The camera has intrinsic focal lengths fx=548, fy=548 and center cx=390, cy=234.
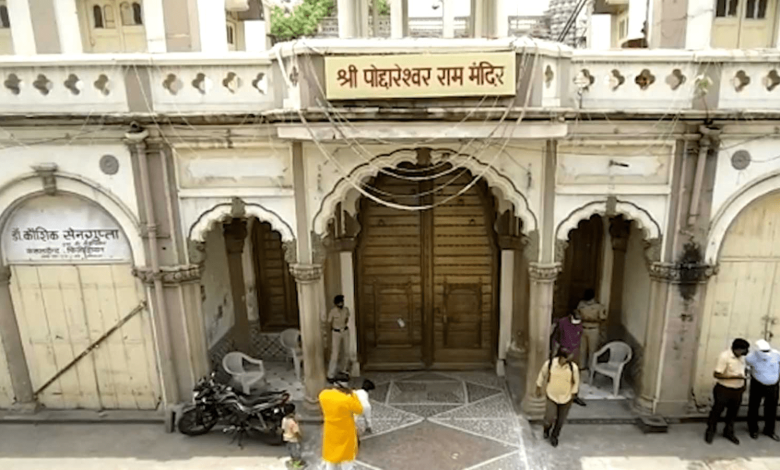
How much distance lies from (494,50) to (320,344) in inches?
178

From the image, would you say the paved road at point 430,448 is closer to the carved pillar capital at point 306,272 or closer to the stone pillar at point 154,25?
the carved pillar capital at point 306,272

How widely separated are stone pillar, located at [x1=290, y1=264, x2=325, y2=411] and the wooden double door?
166cm

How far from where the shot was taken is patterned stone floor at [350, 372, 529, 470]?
6969 mm

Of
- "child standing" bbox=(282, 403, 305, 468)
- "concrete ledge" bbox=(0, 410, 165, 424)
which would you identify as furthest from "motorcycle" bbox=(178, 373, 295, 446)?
"concrete ledge" bbox=(0, 410, 165, 424)

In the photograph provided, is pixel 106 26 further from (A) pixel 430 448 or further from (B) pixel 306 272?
(A) pixel 430 448

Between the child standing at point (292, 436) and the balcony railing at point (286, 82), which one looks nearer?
the balcony railing at point (286, 82)

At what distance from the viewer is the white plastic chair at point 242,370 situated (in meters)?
8.54

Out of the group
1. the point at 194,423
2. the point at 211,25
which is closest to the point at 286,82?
the point at 194,423

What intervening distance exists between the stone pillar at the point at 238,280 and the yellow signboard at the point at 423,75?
3884 mm

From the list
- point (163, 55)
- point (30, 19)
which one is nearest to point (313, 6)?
point (30, 19)

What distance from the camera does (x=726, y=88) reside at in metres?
6.71

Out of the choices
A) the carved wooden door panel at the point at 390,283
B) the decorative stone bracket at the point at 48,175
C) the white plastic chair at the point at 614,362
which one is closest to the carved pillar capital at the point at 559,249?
the white plastic chair at the point at 614,362

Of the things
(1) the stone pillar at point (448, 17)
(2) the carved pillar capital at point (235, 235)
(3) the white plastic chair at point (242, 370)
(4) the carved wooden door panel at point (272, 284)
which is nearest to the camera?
(1) the stone pillar at point (448, 17)

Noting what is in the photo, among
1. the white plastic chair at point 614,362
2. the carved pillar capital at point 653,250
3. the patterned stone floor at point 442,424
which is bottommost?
the patterned stone floor at point 442,424
